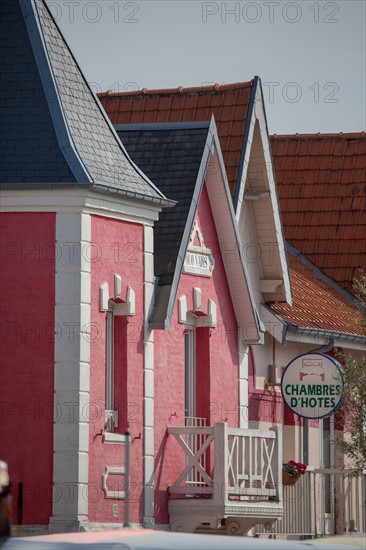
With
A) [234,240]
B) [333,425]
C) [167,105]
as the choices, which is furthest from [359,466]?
[167,105]

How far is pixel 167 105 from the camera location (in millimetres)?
30625

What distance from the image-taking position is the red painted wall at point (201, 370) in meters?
24.0

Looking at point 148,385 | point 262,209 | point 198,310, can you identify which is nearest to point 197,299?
point 198,310

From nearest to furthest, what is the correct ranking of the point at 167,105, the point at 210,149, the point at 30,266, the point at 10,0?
the point at 30,266, the point at 10,0, the point at 210,149, the point at 167,105

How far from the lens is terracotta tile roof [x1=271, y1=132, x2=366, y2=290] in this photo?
111 feet

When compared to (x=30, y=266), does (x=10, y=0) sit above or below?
above

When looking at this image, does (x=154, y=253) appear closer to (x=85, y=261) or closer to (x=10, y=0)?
(x=85, y=261)

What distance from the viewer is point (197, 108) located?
1186 inches

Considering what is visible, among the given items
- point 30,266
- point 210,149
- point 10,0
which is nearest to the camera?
point 30,266

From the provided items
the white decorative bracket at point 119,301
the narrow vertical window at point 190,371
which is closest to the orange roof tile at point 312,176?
the narrow vertical window at point 190,371

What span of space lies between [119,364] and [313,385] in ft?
17.8

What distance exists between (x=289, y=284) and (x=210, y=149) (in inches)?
195

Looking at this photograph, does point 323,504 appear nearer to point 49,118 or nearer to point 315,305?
point 315,305

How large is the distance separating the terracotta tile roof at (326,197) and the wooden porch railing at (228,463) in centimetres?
875
